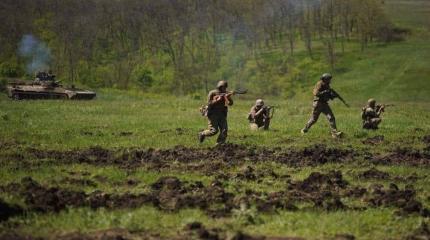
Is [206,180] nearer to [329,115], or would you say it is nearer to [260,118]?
[329,115]

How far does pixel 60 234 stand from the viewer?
8828 mm

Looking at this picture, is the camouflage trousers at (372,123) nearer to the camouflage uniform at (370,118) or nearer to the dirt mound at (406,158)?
the camouflage uniform at (370,118)

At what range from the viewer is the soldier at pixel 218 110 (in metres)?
18.8

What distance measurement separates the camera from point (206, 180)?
520 inches

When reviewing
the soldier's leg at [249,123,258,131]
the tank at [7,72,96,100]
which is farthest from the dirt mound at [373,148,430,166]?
the tank at [7,72,96,100]

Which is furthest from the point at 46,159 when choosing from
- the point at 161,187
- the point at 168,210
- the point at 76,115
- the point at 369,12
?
the point at 369,12

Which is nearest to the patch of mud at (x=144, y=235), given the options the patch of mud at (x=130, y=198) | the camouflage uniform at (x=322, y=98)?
the patch of mud at (x=130, y=198)

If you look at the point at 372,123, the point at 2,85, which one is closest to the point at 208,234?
the point at 372,123

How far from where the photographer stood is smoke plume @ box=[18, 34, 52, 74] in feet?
244

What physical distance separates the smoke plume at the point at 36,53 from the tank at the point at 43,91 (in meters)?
31.2

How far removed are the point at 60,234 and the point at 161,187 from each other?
350 cm

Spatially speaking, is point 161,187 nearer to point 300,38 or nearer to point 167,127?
point 167,127

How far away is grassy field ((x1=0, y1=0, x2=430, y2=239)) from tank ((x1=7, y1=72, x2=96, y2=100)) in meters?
16.8

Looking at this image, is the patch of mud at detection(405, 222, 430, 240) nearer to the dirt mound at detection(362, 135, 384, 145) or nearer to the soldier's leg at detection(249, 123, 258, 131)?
the dirt mound at detection(362, 135, 384, 145)
